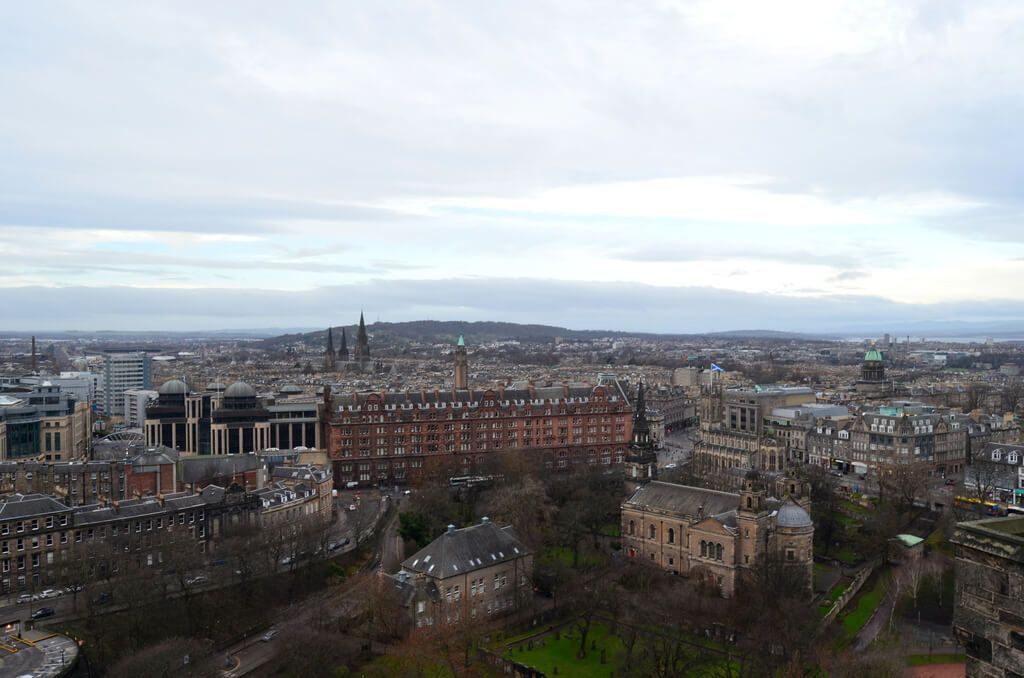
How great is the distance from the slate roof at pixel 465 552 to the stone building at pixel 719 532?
1252 cm

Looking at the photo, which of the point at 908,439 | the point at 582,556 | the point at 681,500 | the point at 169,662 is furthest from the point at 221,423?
the point at 908,439

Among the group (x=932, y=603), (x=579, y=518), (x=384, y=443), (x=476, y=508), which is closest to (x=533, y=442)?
(x=384, y=443)

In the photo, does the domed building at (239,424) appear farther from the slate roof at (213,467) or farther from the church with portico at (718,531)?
the church with portico at (718,531)

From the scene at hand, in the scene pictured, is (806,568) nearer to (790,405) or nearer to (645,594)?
(645,594)

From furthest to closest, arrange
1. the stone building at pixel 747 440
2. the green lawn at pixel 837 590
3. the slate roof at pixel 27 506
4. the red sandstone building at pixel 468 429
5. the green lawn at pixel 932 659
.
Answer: the stone building at pixel 747 440
the red sandstone building at pixel 468 429
the slate roof at pixel 27 506
the green lawn at pixel 837 590
the green lawn at pixel 932 659

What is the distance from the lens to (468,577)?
184ft

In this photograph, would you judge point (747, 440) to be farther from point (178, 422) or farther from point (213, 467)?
point (178, 422)

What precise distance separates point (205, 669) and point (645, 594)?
2913 cm

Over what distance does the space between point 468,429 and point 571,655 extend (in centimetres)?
5790

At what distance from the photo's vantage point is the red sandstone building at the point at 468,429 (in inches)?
4018

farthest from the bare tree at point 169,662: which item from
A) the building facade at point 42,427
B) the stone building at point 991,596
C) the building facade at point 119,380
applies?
the building facade at point 119,380

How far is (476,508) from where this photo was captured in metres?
80.2

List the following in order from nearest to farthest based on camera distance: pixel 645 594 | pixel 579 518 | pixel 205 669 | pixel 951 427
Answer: pixel 205 669, pixel 645 594, pixel 579 518, pixel 951 427

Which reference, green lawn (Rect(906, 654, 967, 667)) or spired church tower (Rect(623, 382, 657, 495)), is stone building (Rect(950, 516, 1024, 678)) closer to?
green lawn (Rect(906, 654, 967, 667))
